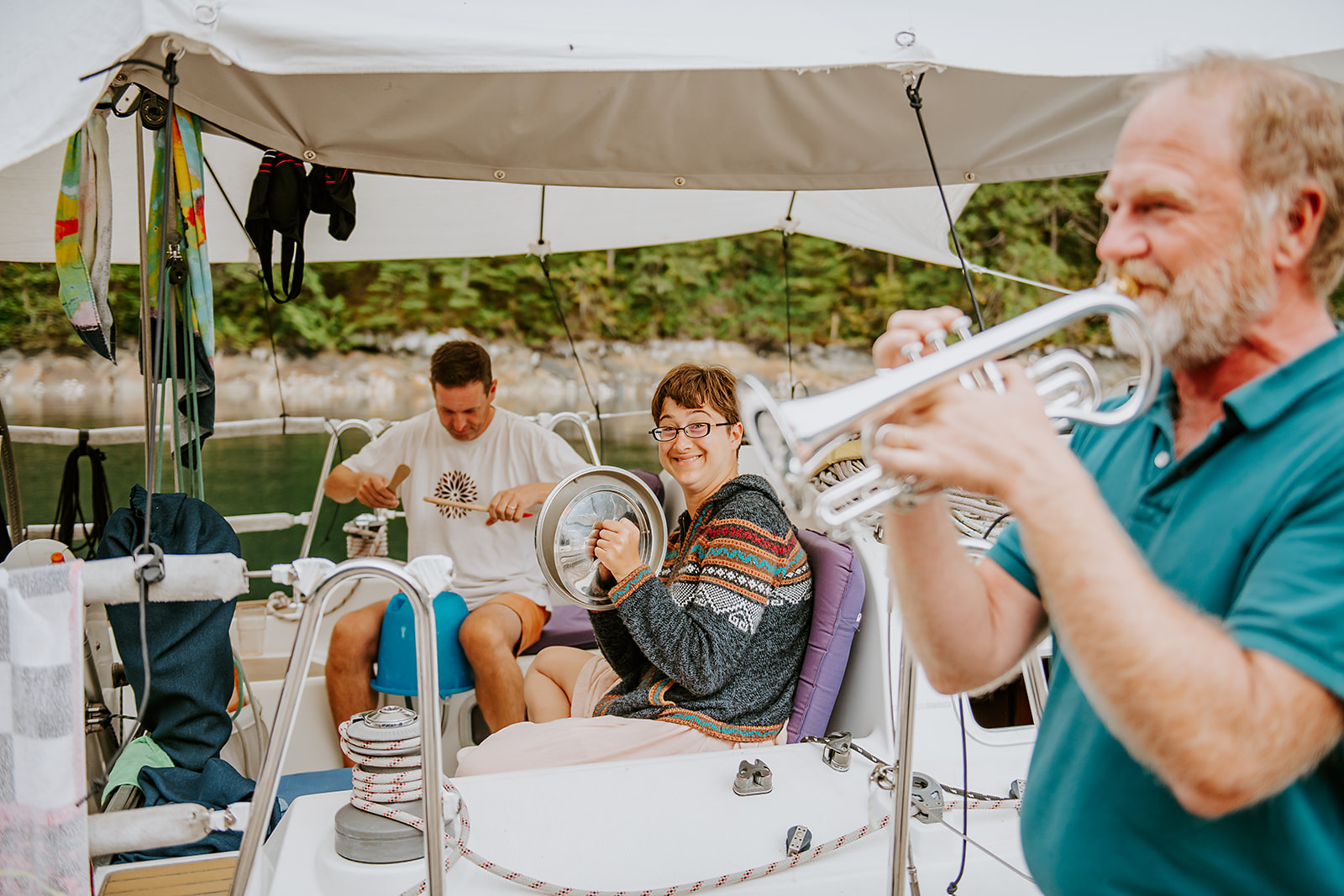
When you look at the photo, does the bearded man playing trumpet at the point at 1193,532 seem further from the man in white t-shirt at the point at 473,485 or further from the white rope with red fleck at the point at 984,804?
the man in white t-shirt at the point at 473,485

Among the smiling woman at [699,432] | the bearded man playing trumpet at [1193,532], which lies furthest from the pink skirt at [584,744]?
the bearded man playing trumpet at [1193,532]

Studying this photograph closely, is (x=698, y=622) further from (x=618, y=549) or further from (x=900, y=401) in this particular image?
(x=900, y=401)

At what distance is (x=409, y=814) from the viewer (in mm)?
1755

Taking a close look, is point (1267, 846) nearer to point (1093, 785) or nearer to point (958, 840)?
point (1093, 785)

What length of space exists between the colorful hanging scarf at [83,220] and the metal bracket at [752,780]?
1678mm

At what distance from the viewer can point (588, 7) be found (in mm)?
1931

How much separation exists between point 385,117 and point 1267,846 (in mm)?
2730

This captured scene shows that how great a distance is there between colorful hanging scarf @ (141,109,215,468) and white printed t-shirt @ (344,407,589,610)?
141 centimetres

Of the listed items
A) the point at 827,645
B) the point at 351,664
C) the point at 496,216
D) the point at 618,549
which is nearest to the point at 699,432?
the point at 618,549

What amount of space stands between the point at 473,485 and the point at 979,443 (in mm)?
3295

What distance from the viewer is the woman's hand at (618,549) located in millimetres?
2172

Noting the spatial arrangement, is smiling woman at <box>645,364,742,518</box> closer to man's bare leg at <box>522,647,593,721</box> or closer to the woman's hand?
the woman's hand

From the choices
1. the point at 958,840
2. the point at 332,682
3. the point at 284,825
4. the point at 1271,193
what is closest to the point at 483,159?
the point at 332,682

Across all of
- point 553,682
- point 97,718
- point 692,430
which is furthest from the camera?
point 553,682
